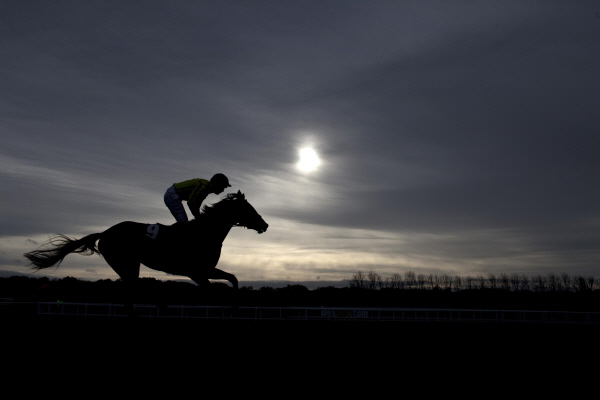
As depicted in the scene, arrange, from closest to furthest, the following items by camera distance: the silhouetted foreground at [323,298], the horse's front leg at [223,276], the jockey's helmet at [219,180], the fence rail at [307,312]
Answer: the horse's front leg at [223,276] → the jockey's helmet at [219,180] → the fence rail at [307,312] → the silhouetted foreground at [323,298]

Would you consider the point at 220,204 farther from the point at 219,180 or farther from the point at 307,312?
the point at 307,312

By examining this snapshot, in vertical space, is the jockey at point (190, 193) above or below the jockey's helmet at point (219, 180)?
below

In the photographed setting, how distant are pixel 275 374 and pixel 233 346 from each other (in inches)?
69.0

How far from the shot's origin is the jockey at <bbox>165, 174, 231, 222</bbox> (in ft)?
28.5

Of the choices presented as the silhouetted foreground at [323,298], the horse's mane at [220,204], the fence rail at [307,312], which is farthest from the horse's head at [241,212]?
the silhouetted foreground at [323,298]

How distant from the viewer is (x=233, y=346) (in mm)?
5348

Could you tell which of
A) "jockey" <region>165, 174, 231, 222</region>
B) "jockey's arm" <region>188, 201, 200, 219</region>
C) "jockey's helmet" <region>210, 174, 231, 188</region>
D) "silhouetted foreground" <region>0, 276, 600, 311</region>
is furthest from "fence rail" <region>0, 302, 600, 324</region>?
"silhouetted foreground" <region>0, 276, 600, 311</region>

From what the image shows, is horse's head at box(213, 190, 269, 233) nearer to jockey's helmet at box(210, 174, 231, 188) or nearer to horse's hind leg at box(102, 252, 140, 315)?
jockey's helmet at box(210, 174, 231, 188)

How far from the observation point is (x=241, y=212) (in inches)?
363

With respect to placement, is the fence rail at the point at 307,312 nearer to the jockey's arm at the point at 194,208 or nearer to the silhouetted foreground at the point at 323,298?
the jockey's arm at the point at 194,208

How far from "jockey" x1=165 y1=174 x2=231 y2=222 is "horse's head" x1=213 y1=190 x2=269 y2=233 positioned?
43cm

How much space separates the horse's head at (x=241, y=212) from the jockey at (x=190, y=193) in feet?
1.40

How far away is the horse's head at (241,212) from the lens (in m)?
9.15

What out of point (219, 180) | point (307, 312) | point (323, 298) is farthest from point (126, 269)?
point (323, 298)
